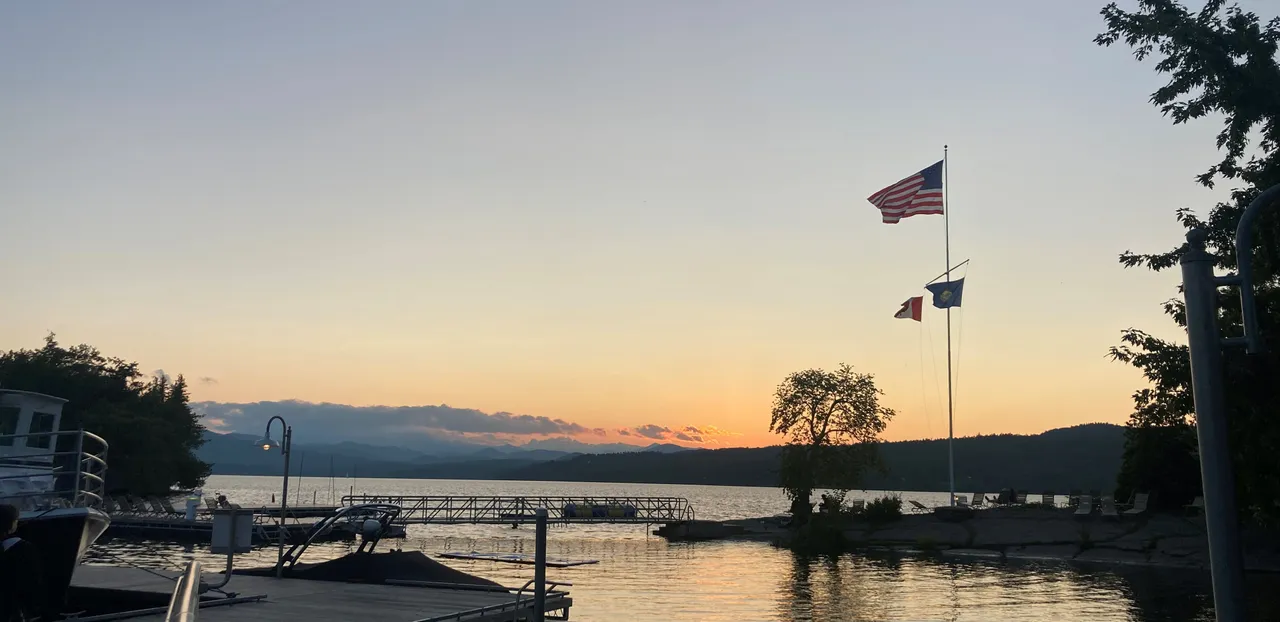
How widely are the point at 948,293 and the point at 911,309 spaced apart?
6.20 feet

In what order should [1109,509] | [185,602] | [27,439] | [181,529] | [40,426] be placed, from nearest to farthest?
[185,602], [27,439], [40,426], [1109,509], [181,529]

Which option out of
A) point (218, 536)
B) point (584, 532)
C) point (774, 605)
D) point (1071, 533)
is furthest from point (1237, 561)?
point (584, 532)

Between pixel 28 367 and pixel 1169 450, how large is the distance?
84.7m

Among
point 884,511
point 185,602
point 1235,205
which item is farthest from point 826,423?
point 185,602

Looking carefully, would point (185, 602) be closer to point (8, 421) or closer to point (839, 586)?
point (8, 421)

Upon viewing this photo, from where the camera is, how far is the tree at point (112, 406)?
Answer: 3093 inches

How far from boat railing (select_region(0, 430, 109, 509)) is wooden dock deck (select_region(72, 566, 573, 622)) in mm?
1754

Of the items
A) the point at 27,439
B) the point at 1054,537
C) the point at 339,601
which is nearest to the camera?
the point at 339,601

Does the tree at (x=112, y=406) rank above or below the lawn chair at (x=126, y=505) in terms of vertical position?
above

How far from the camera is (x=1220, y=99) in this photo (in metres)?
19.8

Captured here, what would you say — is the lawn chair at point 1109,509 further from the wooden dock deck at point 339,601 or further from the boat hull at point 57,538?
the boat hull at point 57,538

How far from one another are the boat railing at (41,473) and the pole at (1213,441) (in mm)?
15372

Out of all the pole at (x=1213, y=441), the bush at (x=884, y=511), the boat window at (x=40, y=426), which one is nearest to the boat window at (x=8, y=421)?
the boat window at (x=40, y=426)

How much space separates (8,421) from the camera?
19328 millimetres
